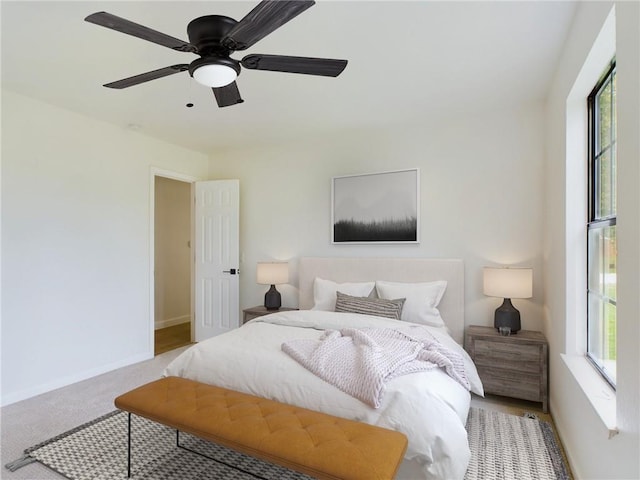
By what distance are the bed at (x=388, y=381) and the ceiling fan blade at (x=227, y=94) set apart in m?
1.61

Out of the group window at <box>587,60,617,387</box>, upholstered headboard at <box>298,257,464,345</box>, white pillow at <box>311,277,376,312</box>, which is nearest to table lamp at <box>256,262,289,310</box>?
upholstered headboard at <box>298,257,464,345</box>

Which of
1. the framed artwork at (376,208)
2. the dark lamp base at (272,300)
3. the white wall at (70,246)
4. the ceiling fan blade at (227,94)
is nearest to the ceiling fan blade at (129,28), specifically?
the ceiling fan blade at (227,94)

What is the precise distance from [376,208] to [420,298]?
1109mm

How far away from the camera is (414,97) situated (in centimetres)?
305

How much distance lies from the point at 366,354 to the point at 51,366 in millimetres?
2999

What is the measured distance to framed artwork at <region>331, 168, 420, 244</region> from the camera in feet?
12.2

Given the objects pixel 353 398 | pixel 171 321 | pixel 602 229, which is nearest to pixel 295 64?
pixel 353 398

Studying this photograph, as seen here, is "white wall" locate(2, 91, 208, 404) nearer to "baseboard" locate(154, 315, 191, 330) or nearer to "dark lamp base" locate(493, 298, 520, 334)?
"baseboard" locate(154, 315, 191, 330)

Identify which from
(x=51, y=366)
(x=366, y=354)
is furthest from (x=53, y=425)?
(x=366, y=354)

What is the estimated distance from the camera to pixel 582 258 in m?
2.18

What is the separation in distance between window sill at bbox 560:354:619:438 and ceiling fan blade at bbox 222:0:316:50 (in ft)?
6.63

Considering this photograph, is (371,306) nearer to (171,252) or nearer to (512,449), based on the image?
(512,449)

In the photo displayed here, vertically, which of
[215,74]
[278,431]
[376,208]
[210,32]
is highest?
[210,32]

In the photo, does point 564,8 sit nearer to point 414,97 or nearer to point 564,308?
point 414,97
